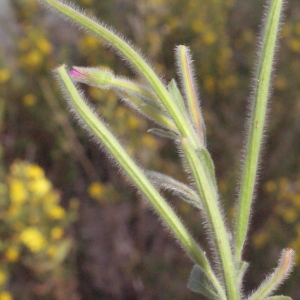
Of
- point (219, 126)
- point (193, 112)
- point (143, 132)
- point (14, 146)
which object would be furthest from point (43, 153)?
point (193, 112)

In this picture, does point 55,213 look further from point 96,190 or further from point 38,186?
point 96,190

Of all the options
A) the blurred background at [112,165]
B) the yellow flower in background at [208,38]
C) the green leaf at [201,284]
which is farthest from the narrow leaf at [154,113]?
the yellow flower in background at [208,38]

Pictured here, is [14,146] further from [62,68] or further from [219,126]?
[62,68]

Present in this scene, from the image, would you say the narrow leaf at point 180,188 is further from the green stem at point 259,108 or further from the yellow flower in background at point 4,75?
the yellow flower in background at point 4,75

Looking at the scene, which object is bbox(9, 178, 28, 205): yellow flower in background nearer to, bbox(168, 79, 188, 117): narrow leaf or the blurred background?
the blurred background

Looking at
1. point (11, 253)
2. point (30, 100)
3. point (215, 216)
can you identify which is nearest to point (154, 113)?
point (215, 216)

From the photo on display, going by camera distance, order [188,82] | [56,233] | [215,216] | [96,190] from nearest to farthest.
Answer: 1. [215,216]
2. [188,82]
3. [56,233]
4. [96,190]
